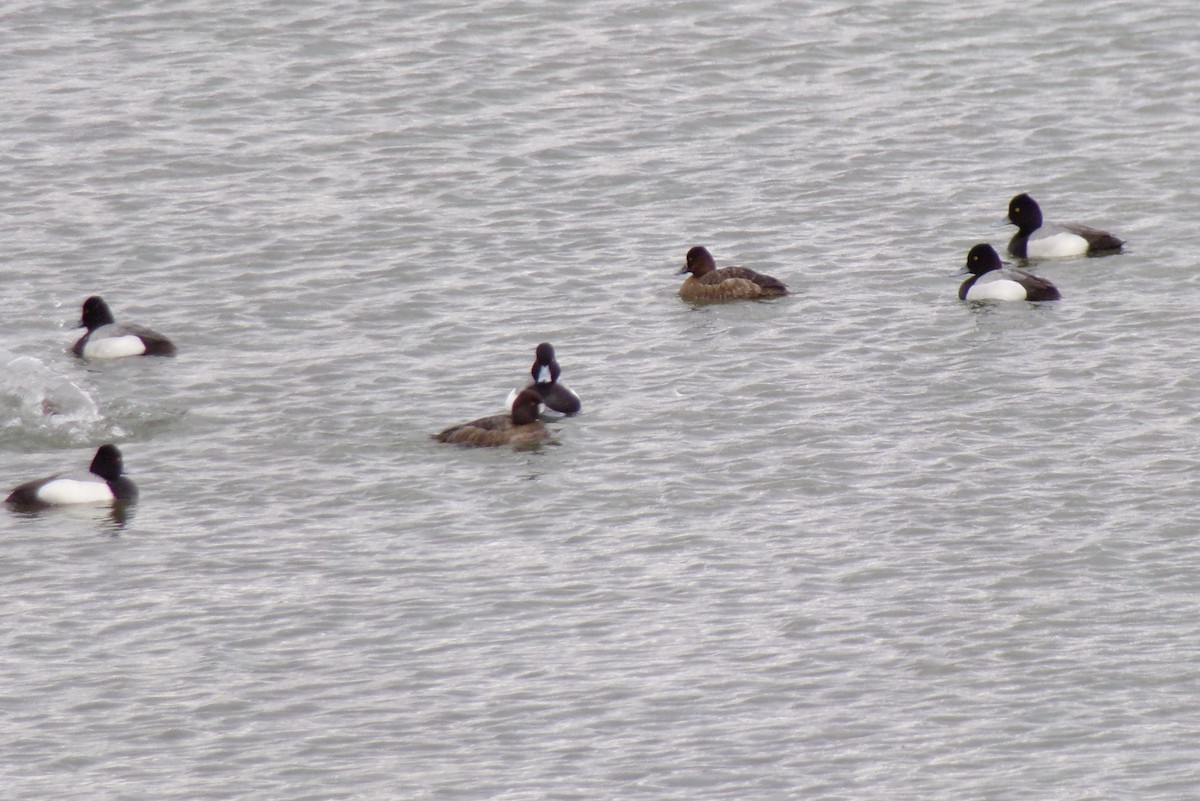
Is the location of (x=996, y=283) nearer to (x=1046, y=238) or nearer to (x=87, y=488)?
(x=1046, y=238)

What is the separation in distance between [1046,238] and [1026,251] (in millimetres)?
247

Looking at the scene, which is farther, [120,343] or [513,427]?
[120,343]

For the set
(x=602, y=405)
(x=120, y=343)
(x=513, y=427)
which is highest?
(x=120, y=343)

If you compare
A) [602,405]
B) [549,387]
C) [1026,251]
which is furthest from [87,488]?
[1026,251]

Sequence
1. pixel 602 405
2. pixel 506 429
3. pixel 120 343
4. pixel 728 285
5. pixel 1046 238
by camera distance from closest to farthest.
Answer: pixel 506 429, pixel 602 405, pixel 120 343, pixel 728 285, pixel 1046 238

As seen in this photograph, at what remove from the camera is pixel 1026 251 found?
20.2 m

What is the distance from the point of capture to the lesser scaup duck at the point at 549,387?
16.1 metres

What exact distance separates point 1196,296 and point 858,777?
9.39 metres

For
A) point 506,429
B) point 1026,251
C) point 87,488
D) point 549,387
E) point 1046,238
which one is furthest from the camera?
point 1026,251

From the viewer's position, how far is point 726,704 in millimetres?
11172

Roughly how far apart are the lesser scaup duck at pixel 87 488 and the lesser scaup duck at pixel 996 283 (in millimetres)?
7783

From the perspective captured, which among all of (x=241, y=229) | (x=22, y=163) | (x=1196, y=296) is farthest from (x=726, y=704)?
(x=22, y=163)

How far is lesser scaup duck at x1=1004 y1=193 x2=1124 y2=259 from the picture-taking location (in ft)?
65.1

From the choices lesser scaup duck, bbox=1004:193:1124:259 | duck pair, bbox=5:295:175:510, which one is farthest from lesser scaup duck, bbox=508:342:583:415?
lesser scaup duck, bbox=1004:193:1124:259
